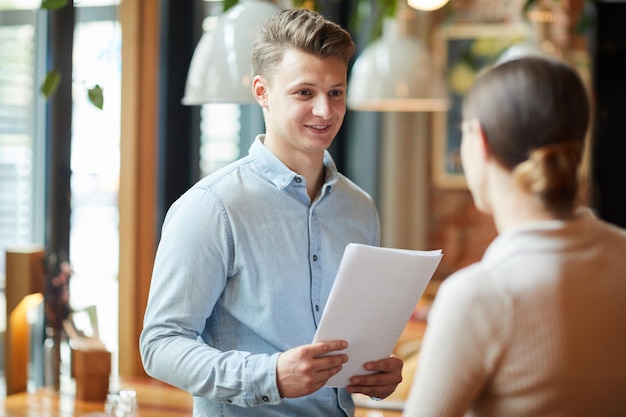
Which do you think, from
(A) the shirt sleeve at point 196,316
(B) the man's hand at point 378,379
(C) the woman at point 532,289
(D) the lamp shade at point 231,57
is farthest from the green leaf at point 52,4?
(C) the woman at point 532,289

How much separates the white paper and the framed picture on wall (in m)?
4.24

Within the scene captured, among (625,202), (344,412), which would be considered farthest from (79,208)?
(625,202)

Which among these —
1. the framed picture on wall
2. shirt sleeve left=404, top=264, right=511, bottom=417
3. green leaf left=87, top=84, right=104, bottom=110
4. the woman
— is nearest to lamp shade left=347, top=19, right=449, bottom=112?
green leaf left=87, top=84, right=104, bottom=110

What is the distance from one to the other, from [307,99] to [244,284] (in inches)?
14.3

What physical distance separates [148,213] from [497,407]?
2268 millimetres

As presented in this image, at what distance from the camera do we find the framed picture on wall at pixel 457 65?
579cm

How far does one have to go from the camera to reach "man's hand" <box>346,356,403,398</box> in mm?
1697

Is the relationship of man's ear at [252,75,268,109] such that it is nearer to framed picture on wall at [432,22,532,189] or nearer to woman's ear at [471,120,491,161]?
woman's ear at [471,120,491,161]

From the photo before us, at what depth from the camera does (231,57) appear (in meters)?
2.32

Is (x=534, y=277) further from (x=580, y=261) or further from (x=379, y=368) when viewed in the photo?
(x=379, y=368)

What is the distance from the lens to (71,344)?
2.71 m

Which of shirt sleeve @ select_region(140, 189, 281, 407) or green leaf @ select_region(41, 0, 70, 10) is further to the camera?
green leaf @ select_region(41, 0, 70, 10)

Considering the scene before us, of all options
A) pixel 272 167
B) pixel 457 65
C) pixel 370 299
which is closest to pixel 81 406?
pixel 272 167

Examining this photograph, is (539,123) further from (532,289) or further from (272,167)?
(272,167)
